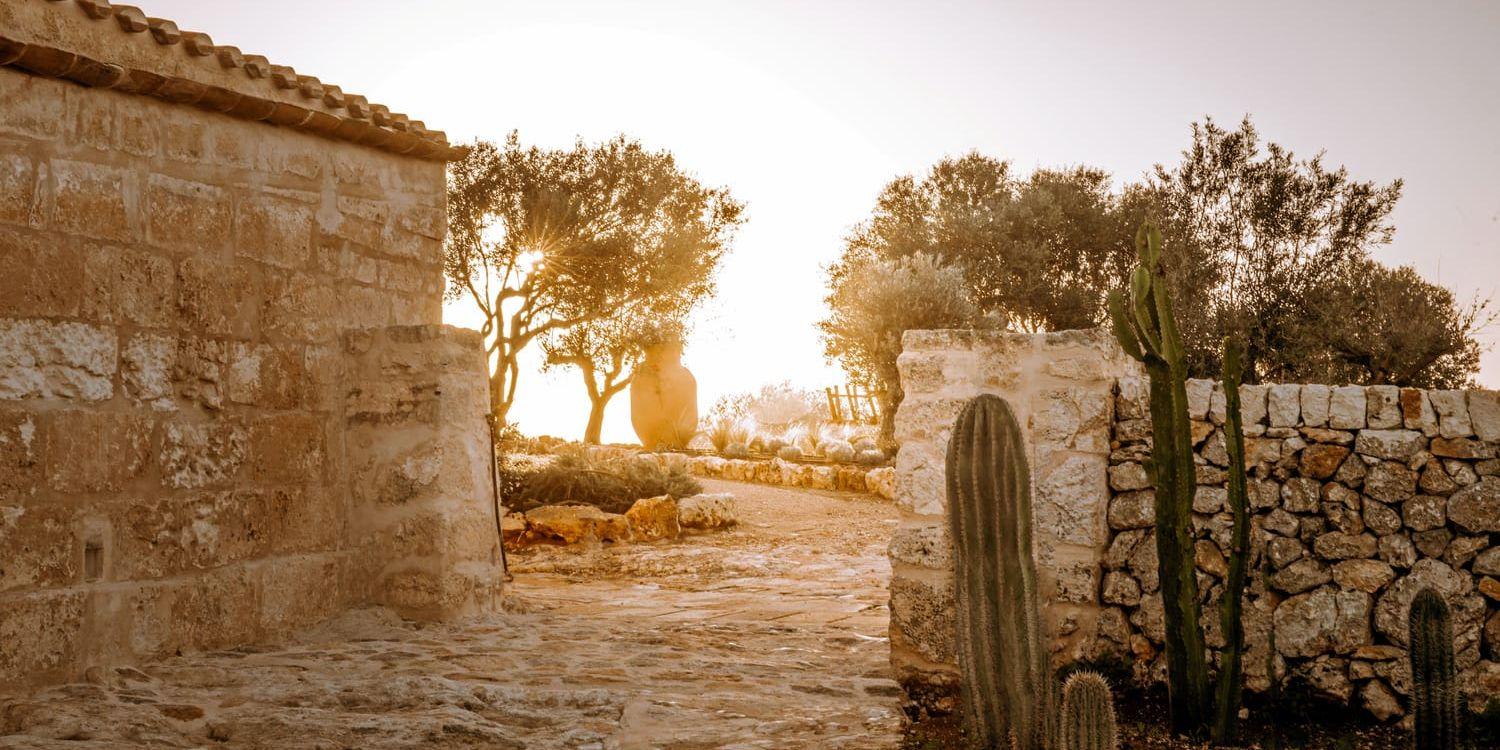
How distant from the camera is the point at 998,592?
161 inches

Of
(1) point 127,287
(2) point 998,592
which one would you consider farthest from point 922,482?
(1) point 127,287

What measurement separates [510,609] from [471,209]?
13951mm

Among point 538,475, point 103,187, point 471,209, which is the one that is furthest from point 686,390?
point 103,187

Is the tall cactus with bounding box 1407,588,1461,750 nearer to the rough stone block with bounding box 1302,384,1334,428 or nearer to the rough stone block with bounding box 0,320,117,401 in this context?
the rough stone block with bounding box 1302,384,1334,428

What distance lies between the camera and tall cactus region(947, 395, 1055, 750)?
13.4ft

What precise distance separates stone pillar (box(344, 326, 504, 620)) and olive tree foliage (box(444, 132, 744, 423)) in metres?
13.1

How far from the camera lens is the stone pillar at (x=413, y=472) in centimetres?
618

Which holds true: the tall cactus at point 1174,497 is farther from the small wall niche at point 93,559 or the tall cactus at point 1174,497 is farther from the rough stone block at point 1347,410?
the small wall niche at point 93,559

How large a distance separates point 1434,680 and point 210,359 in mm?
5571

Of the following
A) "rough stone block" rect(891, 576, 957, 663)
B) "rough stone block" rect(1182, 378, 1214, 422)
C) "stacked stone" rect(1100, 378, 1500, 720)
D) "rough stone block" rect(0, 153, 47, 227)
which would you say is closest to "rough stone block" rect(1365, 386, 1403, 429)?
"stacked stone" rect(1100, 378, 1500, 720)

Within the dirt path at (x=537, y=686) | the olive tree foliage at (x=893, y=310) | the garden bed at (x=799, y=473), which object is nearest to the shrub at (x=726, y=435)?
the garden bed at (x=799, y=473)

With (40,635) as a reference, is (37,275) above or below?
above

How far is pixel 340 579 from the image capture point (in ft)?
20.2

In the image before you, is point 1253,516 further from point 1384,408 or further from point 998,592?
point 998,592
